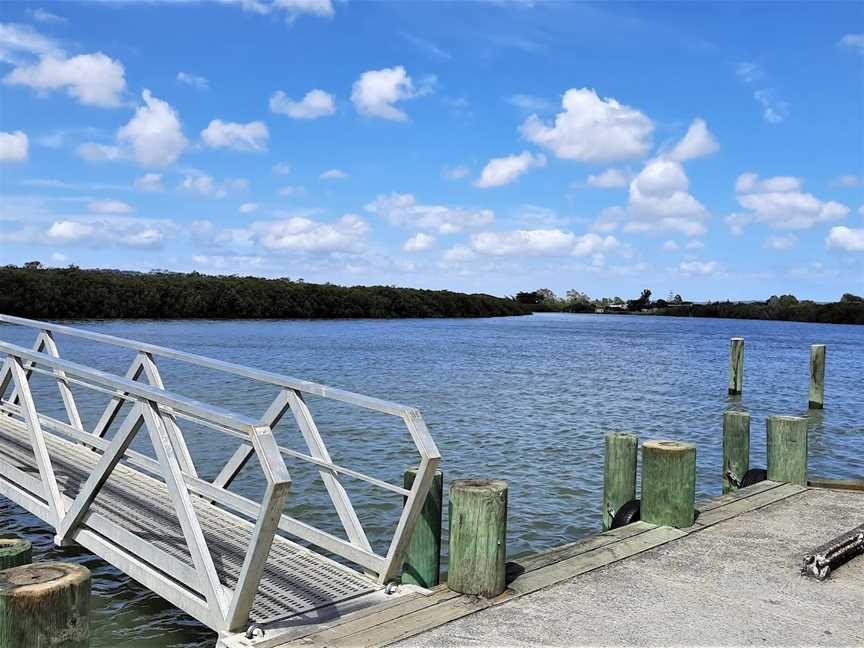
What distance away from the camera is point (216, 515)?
6527mm

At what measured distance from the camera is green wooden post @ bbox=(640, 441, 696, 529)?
21.2 feet

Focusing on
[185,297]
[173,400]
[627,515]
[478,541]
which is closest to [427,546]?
[478,541]

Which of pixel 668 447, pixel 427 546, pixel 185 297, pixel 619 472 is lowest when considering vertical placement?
pixel 427 546

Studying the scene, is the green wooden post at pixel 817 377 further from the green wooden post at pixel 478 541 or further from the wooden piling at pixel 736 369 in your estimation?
the green wooden post at pixel 478 541

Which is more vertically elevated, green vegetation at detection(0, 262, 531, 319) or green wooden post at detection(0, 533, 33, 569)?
green vegetation at detection(0, 262, 531, 319)

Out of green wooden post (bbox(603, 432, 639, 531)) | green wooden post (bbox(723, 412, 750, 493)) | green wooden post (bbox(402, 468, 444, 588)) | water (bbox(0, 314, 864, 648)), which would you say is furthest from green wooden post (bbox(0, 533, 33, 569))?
green wooden post (bbox(723, 412, 750, 493))

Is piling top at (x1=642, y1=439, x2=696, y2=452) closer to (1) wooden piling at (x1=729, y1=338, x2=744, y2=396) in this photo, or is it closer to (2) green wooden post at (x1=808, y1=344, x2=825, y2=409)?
(2) green wooden post at (x1=808, y1=344, x2=825, y2=409)

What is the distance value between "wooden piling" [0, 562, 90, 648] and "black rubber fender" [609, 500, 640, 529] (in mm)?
4702

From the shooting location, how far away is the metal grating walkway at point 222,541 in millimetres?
4969

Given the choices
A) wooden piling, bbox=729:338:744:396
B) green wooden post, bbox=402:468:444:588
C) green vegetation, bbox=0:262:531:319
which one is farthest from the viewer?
green vegetation, bbox=0:262:531:319

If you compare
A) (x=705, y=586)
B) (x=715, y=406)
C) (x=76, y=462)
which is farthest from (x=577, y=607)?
(x=715, y=406)

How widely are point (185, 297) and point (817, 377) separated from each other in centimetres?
6749

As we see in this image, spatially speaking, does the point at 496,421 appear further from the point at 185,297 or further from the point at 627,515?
the point at 185,297

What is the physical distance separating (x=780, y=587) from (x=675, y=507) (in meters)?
1.31
